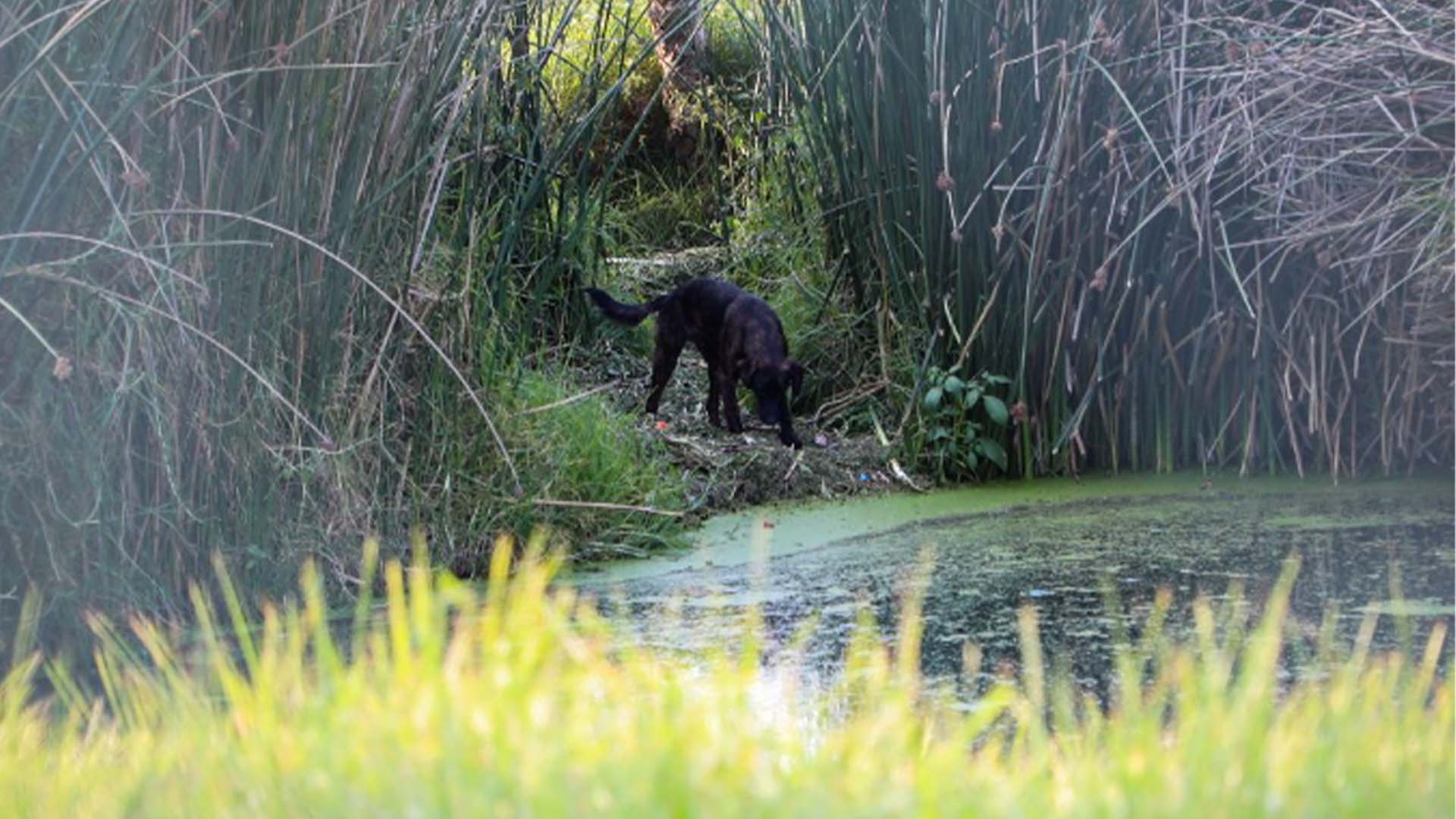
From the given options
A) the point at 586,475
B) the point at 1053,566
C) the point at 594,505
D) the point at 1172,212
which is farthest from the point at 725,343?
the point at 1053,566

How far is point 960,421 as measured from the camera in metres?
5.97

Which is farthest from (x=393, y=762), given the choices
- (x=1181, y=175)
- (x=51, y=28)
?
(x=1181, y=175)

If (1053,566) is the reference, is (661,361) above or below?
above

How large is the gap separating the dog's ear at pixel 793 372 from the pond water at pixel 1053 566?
30.9 inches

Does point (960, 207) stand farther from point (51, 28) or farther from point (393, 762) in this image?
point (393, 762)

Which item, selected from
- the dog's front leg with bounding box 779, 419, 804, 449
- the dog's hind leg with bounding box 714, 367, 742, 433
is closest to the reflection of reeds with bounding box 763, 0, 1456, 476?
the dog's front leg with bounding box 779, 419, 804, 449

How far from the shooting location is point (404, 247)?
4617mm

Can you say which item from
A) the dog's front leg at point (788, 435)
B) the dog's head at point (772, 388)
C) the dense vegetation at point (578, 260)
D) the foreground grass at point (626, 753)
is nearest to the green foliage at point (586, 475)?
the dense vegetation at point (578, 260)

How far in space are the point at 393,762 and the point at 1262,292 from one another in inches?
156

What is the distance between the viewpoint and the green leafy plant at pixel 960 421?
5.89 m

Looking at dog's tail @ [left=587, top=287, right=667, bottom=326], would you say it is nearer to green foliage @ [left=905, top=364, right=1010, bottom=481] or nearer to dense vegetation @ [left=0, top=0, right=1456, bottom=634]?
dense vegetation @ [left=0, top=0, right=1456, bottom=634]

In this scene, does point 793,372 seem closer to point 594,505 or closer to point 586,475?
point 586,475

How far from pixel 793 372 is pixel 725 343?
0.25 metres

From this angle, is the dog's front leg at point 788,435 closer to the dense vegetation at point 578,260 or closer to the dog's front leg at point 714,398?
the dense vegetation at point 578,260
